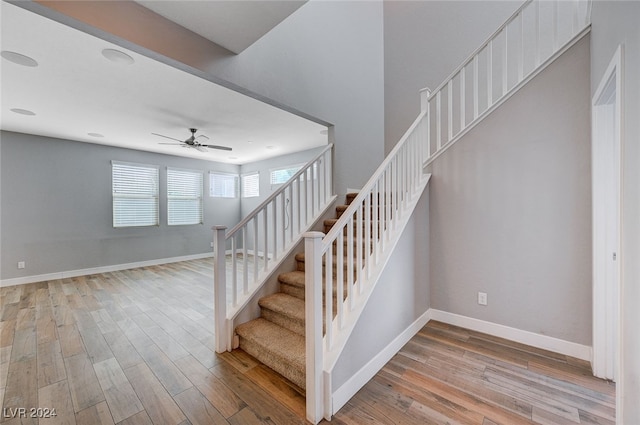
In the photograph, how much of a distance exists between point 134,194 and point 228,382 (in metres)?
5.43

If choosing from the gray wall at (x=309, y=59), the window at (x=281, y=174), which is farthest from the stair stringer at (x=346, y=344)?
the window at (x=281, y=174)

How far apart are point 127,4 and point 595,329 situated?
4116mm

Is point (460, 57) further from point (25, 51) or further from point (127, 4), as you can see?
point (25, 51)

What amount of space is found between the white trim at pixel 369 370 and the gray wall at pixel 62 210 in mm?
5889

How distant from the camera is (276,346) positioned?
2.02m

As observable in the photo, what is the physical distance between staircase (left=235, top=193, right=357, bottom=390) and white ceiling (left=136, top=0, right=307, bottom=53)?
7.14 feet

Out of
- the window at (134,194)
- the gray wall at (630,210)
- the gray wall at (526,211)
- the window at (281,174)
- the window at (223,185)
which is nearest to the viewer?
the gray wall at (630,210)

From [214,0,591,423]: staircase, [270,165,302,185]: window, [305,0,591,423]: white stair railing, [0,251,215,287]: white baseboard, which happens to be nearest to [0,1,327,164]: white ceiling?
[270,165,302,185]: window

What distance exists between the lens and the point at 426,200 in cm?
282

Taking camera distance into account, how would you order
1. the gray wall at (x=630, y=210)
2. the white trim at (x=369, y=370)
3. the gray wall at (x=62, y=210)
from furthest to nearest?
the gray wall at (x=62, y=210) → the white trim at (x=369, y=370) → the gray wall at (x=630, y=210)

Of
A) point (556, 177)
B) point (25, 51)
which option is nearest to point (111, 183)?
point (25, 51)

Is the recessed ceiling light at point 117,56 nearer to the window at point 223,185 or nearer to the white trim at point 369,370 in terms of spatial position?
the white trim at point 369,370

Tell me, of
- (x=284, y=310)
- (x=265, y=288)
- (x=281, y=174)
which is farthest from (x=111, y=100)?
(x=281, y=174)

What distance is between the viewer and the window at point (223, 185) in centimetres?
714
